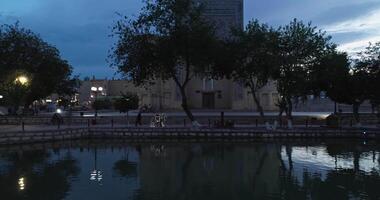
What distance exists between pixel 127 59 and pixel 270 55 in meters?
12.8

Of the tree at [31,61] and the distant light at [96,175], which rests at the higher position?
the tree at [31,61]

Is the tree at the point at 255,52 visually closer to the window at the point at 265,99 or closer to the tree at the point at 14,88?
the tree at the point at 14,88

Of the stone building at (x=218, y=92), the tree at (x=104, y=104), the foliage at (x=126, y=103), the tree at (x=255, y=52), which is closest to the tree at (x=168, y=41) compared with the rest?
the tree at (x=255, y=52)

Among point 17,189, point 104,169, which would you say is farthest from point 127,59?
point 17,189

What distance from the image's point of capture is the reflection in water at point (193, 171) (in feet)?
58.6

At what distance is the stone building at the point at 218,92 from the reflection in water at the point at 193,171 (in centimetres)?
3677

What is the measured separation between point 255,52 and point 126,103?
72.7 feet

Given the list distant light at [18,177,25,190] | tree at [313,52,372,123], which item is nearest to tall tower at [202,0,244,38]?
tree at [313,52,372,123]

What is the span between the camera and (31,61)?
54375mm

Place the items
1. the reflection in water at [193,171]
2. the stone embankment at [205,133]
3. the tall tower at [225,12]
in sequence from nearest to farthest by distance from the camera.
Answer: the reflection in water at [193,171] → the stone embankment at [205,133] → the tall tower at [225,12]

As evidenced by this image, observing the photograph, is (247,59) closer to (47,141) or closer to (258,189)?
(47,141)

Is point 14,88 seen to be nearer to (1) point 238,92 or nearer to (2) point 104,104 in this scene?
(1) point 238,92

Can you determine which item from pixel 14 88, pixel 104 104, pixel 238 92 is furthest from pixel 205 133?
pixel 104 104

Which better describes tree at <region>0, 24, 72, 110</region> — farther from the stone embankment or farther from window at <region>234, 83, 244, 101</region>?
window at <region>234, 83, 244, 101</region>
